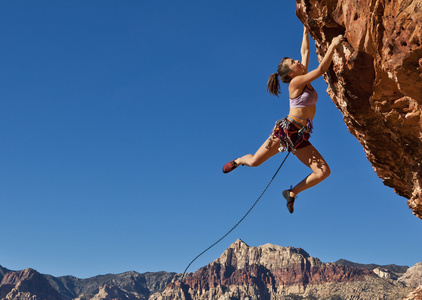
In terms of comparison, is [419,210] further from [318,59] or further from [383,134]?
[318,59]

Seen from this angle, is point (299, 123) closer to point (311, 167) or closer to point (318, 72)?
point (311, 167)

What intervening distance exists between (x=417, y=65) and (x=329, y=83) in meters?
3.22

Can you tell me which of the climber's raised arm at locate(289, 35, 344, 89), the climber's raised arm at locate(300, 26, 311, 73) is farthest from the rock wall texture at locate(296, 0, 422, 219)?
the climber's raised arm at locate(289, 35, 344, 89)

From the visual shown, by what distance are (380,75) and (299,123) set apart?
5.26 ft

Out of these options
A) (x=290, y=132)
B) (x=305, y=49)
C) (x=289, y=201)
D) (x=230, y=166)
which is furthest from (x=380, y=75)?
(x=230, y=166)

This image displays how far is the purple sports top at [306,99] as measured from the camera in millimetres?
8875

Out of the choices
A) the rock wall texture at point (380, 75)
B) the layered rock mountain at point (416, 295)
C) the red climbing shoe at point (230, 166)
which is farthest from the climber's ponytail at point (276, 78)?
the layered rock mountain at point (416, 295)

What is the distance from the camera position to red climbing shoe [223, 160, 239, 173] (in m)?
10.2

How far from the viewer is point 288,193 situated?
9.44 m

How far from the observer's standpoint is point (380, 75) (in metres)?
8.72

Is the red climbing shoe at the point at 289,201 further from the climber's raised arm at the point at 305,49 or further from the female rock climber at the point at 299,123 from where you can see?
the climber's raised arm at the point at 305,49

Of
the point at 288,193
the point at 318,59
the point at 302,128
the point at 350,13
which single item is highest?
the point at 318,59

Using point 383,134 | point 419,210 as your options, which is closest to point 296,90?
point 383,134

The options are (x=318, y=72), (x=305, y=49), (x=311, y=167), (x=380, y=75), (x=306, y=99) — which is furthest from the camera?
(x=305, y=49)
